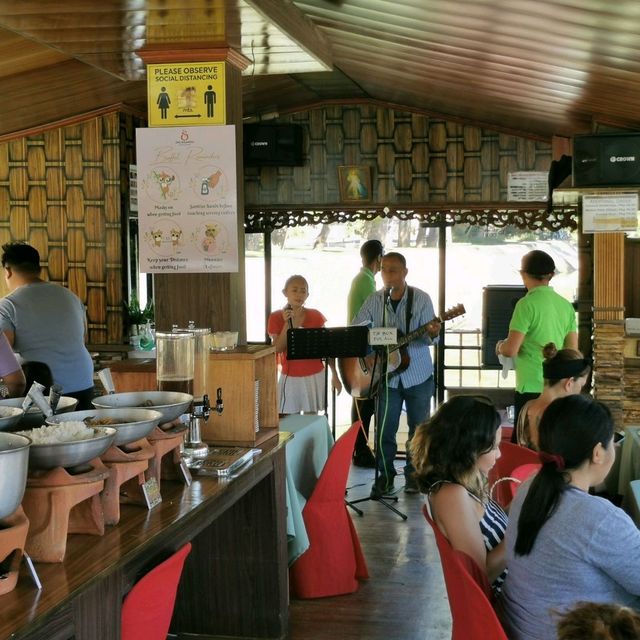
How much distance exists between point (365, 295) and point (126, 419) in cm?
489

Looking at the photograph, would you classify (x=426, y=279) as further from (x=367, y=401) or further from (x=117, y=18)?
(x=117, y=18)

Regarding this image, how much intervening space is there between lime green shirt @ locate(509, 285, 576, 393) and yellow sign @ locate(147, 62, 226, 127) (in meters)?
2.18

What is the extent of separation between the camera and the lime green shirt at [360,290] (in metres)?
7.43

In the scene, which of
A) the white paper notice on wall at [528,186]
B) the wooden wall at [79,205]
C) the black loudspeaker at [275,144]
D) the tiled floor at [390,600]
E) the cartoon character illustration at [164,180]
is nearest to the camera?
the tiled floor at [390,600]

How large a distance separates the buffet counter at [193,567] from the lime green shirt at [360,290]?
355 cm

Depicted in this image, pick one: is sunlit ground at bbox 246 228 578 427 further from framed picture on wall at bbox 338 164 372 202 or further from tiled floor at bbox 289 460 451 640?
tiled floor at bbox 289 460 451 640

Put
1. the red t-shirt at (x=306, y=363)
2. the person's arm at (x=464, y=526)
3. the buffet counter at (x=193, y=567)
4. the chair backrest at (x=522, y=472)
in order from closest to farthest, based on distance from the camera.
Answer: the buffet counter at (x=193, y=567)
the person's arm at (x=464, y=526)
the chair backrest at (x=522, y=472)
the red t-shirt at (x=306, y=363)

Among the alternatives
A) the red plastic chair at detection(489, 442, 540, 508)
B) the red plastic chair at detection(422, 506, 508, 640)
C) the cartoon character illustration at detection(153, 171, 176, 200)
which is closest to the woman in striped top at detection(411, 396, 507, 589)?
the red plastic chair at detection(422, 506, 508, 640)

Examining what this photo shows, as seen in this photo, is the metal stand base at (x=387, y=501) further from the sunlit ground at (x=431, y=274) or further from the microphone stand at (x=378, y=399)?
the sunlit ground at (x=431, y=274)

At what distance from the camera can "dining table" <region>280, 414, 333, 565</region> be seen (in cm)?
416

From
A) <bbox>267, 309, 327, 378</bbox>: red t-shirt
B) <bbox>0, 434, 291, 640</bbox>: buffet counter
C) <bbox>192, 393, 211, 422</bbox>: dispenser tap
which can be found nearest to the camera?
<bbox>0, 434, 291, 640</bbox>: buffet counter

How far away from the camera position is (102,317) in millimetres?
7738

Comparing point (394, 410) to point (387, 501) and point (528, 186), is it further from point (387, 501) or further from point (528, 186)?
point (528, 186)

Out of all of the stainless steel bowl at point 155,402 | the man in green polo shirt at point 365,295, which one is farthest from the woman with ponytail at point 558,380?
the man in green polo shirt at point 365,295
